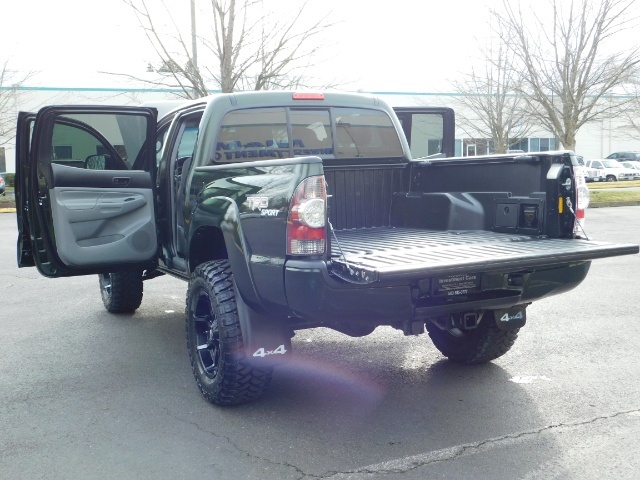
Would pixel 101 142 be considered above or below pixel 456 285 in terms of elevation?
above

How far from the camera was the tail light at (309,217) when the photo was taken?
3.95 metres

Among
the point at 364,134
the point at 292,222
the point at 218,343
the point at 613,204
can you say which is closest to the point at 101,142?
the point at 364,134

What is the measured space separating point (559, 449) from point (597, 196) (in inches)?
862

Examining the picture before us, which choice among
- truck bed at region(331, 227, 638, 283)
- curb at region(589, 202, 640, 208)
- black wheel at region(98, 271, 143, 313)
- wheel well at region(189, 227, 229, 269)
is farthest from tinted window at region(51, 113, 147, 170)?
curb at region(589, 202, 640, 208)

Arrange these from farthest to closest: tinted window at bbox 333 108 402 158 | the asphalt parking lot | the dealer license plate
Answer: tinted window at bbox 333 108 402 158
the dealer license plate
the asphalt parking lot

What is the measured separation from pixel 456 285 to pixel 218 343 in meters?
1.57

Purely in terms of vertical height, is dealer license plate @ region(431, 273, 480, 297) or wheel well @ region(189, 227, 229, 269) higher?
wheel well @ region(189, 227, 229, 269)

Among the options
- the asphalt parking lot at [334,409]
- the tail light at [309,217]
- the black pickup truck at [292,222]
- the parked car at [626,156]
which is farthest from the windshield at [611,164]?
the tail light at [309,217]

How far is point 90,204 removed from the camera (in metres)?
5.56

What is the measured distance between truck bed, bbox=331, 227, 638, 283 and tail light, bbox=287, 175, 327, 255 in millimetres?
153

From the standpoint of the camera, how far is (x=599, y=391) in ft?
16.1

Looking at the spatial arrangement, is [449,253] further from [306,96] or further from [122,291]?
[122,291]

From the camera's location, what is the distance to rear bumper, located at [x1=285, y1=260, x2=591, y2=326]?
3879 millimetres

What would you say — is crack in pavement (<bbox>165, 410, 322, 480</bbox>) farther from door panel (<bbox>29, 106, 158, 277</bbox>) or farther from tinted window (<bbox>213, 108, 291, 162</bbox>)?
tinted window (<bbox>213, 108, 291, 162</bbox>)
